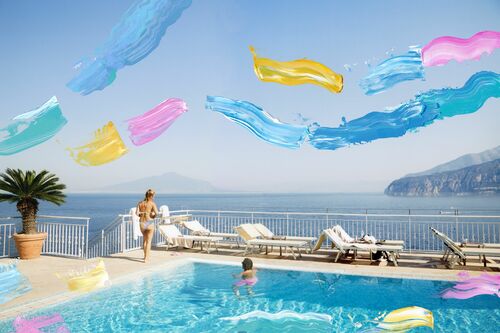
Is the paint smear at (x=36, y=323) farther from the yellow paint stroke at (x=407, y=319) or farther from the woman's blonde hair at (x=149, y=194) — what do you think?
the yellow paint stroke at (x=407, y=319)

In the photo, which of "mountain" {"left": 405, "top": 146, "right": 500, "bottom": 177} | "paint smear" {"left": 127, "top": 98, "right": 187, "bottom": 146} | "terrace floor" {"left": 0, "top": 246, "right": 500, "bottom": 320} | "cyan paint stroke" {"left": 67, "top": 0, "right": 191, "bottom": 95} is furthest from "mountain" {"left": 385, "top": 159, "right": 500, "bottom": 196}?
"cyan paint stroke" {"left": 67, "top": 0, "right": 191, "bottom": 95}

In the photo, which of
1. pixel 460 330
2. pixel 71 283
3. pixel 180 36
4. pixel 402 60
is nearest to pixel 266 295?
pixel 460 330

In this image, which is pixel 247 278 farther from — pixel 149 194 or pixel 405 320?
pixel 149 194

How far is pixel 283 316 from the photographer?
589cm

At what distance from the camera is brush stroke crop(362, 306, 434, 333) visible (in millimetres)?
5359

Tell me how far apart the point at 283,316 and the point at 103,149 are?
3.87 metres

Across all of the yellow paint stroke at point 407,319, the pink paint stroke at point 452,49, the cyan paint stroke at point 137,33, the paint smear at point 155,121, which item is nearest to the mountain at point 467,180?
the pink paint stroke at point 452,49

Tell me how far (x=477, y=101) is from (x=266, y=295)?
5.16 metres

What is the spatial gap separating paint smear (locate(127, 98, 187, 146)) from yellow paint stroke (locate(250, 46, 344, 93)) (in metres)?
1.78

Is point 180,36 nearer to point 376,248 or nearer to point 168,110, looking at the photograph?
point 168,110

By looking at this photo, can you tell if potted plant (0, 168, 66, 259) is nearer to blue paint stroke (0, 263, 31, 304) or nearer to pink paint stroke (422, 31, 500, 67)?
blue paint stroke (0, 263, 31, 304)

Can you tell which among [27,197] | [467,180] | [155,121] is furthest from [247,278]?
[467,180]

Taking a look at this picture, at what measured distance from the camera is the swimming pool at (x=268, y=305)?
5.44 m

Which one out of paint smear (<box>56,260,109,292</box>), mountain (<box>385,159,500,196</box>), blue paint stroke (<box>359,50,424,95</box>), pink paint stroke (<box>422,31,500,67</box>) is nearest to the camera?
pink paint stroke (<box>422,31,500,67</box>)
